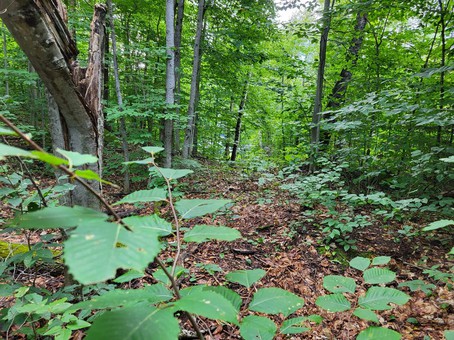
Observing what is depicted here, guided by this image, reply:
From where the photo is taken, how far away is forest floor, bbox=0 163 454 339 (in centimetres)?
241

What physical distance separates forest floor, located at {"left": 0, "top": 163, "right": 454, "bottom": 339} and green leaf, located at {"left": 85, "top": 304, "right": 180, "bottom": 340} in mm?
1385

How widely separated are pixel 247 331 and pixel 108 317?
51 cm

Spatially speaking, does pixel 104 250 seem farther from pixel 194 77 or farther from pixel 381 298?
pixel 194 77

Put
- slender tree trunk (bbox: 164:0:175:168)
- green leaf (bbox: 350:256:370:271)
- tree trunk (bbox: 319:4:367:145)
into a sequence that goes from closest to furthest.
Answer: green leaf (bbox: 350:256:370:271)
tree trunk (bbox: 319:4:367:145)
slender tree trunk (bbox: 164:0:175:168)

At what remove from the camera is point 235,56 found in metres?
7.05

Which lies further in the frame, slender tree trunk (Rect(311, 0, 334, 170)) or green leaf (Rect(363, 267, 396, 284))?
slender tree trunk (Rect(311, 0, 334, 170))

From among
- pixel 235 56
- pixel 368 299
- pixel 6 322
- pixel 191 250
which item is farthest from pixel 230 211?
pixel 235 56

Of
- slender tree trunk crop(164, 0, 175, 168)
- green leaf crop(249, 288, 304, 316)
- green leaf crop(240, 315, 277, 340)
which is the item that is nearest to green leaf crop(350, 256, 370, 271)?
green leaf crop(249, 288, 304, 316)

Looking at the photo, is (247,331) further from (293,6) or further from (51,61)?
(293,6)

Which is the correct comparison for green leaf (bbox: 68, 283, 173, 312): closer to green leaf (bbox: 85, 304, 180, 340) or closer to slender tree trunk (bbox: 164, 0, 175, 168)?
green leaf (bbox: 85, 304, 180, 340)

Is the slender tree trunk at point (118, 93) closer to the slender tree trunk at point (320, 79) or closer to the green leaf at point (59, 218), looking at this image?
the slender tree trunk at point (320, 79)

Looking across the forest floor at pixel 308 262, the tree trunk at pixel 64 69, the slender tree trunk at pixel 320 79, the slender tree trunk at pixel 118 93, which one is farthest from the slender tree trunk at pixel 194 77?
the tree trunk at pixel 64 69

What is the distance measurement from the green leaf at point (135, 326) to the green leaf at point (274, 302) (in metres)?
0.39

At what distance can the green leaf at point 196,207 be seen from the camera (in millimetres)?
756
